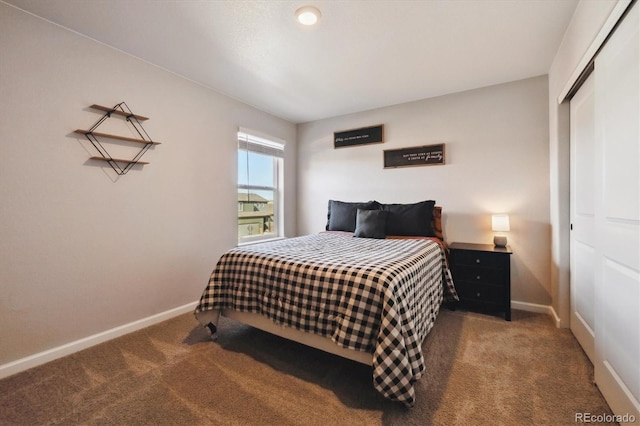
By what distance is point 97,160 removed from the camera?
6.95ft

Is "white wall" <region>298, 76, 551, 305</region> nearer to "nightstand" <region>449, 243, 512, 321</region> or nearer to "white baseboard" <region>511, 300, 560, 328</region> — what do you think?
"white baseboard" <region>511, 300, 560, 328</region>

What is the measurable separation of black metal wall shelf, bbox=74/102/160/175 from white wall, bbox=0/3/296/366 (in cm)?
5

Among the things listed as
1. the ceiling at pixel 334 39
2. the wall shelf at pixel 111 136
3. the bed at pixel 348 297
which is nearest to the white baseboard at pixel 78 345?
the bed at pixel 348 297

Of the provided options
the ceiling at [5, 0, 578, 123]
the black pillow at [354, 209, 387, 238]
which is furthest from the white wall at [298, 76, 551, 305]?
the black pillow at [354, 209, 387, 238]

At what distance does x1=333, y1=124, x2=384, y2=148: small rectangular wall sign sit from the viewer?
355 centimetres

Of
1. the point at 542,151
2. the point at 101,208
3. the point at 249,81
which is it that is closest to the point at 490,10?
the point at 542,151

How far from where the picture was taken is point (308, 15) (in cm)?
178

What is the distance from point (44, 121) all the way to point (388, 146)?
3278 mm

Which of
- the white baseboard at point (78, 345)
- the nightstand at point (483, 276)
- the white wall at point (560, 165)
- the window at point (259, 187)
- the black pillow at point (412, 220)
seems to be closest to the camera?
the white baseboard at point (78, 345)

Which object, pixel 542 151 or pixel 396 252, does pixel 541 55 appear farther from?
pixel 396 252

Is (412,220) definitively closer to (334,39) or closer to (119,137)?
(334,39)

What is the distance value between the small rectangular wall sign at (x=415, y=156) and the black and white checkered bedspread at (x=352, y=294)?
50.9 inches

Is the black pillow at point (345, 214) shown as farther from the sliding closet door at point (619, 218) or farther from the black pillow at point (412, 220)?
A: the sliding closet door at point (619, 218)

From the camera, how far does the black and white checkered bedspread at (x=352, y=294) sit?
4.32ft
